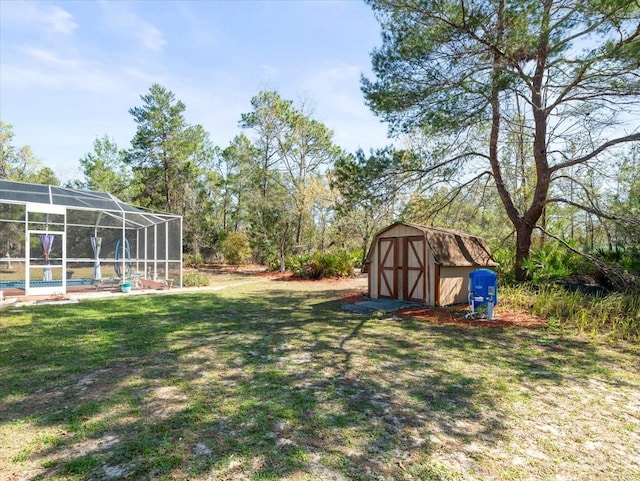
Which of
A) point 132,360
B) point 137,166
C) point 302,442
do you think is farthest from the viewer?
point 137,166

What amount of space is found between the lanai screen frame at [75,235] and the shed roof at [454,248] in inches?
331

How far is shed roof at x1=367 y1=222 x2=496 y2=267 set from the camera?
9.51 m

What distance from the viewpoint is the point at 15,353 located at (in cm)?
520

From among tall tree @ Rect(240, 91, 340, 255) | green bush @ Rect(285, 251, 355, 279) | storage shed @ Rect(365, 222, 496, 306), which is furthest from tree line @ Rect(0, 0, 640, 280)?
tall tree @ Rect(240, 91, 340, 255)

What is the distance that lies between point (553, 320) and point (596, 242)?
5.41 metres

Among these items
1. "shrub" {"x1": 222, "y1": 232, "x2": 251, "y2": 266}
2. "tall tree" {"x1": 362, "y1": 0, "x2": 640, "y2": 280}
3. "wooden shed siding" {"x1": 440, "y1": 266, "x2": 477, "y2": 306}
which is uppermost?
"tall tree" {"x1": 362, "y1": 0, "x2": 640, "y2": 280}

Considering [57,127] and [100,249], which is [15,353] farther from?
[57,127]

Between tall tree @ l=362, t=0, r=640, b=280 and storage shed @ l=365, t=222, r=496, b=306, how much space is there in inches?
70.5

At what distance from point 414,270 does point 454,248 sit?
4.27ft

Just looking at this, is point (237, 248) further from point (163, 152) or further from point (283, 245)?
point (163, 152)

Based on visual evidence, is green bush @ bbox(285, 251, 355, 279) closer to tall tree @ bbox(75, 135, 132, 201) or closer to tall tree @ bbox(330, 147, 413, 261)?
tall tree @ bbox(330, 147, 413, 261)

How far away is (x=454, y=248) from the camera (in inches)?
397

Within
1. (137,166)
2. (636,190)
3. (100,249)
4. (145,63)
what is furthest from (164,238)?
(137,166)

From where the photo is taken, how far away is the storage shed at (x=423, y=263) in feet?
31.3
